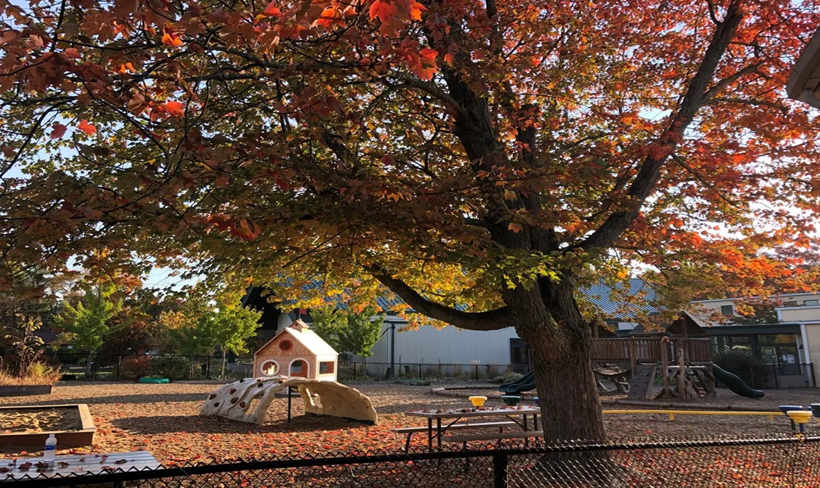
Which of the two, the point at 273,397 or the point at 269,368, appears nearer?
the point at 273,397

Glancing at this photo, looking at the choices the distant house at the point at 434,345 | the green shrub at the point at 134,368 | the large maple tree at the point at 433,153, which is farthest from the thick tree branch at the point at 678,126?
the distant house at the point at 434,345

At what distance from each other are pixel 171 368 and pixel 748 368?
26.3 meters

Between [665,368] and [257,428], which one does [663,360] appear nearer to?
[665,368]

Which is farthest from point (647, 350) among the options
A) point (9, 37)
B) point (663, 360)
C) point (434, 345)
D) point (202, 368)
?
point (9, 37)

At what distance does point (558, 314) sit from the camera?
757 cm

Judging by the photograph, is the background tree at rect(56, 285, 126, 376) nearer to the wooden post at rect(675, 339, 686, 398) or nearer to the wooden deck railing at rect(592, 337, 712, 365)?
the wooden deck railing at rect(592, 337, 712, 365)

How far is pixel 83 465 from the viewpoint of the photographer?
4285 millimetres

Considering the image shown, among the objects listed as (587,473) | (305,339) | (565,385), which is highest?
(305,339)

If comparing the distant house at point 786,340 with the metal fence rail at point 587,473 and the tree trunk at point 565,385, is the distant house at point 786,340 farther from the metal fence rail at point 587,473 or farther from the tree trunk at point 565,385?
the tree trunk at point 565,385

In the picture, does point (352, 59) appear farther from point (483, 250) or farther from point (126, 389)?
point (126, 389)

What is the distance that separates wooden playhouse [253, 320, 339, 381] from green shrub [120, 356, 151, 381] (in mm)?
9773

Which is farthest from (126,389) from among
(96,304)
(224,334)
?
(96,304)

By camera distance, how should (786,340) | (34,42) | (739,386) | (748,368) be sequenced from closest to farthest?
(34,42), (739,386), (748,368), (786,340)

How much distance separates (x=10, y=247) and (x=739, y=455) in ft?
31.3
